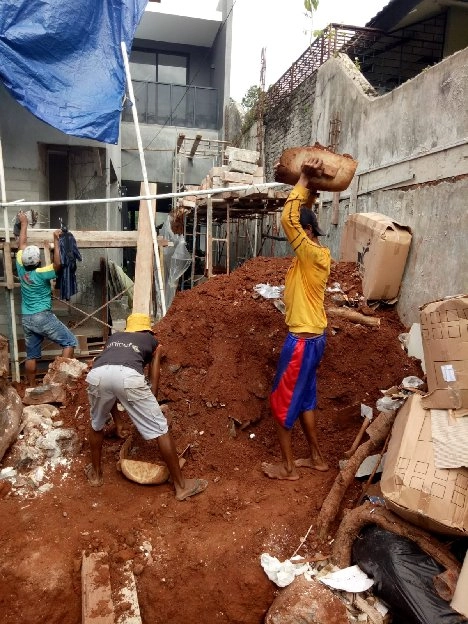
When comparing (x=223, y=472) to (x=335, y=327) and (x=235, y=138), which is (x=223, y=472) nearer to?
(x=335, y=327)

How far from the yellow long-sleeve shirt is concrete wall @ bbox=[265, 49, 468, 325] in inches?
84.6

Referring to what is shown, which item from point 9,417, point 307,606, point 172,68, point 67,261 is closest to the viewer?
point 307,606

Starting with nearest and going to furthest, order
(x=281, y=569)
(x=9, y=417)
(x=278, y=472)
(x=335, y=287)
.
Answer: (x=281, y=569) → (x=278, y=472) → (x=9, y=417) → (x=335, y=287)

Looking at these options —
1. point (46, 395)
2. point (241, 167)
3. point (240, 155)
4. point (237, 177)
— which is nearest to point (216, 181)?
point (237, 177)

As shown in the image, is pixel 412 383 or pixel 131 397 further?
pixel 412 383

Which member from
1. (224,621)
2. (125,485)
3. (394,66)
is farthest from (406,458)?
(394,66)

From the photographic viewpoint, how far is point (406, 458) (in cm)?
288

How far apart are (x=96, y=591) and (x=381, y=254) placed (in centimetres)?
473

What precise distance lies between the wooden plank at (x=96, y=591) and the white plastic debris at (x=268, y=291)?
360cm

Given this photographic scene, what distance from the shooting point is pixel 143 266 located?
21.1ft

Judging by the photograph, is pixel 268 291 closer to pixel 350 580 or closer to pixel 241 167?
pixel 350 580

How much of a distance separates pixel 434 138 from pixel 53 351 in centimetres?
686

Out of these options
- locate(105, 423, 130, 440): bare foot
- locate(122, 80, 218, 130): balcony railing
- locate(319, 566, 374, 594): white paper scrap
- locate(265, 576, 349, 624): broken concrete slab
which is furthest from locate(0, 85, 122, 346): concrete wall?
locate(122, 80, 218, 130): balcony railing

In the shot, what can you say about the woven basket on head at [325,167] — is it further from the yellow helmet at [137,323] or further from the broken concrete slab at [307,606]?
the broken concrete slab at [307,606]
